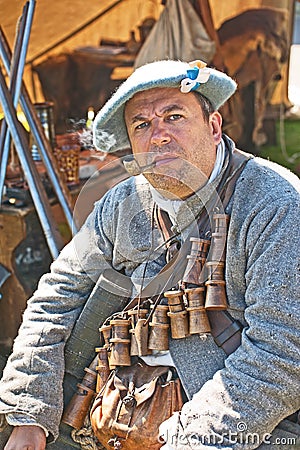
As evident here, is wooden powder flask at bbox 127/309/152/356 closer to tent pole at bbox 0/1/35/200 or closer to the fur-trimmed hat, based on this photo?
the fur-trimmed hat

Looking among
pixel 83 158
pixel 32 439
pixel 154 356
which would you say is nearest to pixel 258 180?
pixel 154 356

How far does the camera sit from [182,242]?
66.9 inches

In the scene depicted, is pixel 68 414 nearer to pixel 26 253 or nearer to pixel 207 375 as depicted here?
pixel 207 375

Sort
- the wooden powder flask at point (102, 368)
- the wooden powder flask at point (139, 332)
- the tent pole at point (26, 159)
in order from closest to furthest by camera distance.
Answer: the wooden powder flask at point (139, 332), the wooden powder flask at point (102, 368), the tent pole at point (26, 159)

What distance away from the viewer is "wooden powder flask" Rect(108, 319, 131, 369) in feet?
5.66

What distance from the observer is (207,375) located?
62.4 inches

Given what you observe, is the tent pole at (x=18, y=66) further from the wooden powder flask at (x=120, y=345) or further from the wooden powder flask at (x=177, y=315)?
the wooden powder flask at (x=177, y=315)

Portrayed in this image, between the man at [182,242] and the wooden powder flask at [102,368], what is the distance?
0.11 metres

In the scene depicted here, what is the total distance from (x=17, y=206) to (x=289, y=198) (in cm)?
191

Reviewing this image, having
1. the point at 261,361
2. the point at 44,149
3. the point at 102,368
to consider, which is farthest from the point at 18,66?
the point at 261,361

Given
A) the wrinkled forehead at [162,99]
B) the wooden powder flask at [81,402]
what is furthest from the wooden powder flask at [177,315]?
the wrinkled forehead at [162,99]

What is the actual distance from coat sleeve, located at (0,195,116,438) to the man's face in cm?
32

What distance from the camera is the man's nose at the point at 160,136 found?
1625 millimetres

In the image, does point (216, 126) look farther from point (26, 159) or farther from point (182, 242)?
point (26, 159)
